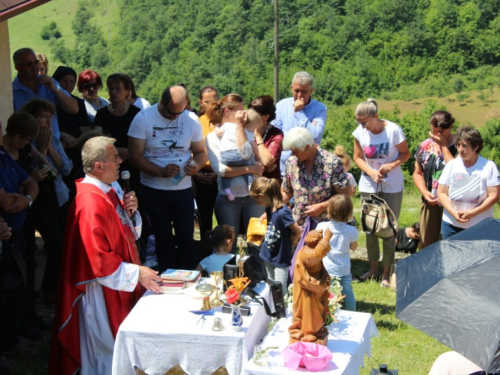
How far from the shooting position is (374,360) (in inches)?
206

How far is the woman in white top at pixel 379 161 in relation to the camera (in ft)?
22.7

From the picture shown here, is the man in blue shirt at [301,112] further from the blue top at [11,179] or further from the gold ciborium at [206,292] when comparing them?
the gold ciborium at [206,292]

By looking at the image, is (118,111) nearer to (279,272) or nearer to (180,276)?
(279,272)

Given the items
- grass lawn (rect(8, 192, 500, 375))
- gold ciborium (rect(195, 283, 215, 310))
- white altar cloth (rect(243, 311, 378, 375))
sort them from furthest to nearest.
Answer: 1. grass lawn (rect(8, 192, 500, 375))
2. gold ciborium (rect(195, 283, 215, 310))
3. white altar cloth (rect(243, 311, 378, 375))

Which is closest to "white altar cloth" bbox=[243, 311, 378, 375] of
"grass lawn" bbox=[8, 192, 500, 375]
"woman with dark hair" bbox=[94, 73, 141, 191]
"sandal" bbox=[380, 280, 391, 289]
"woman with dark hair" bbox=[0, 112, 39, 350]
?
"grass lawn" bbox=[8, 192, 500, 375]

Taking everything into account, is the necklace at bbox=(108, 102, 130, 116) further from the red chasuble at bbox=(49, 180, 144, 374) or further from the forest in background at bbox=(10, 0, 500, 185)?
the forest in background at bbox=(10, 0, 500, 185)

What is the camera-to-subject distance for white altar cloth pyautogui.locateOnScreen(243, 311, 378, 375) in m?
3.68

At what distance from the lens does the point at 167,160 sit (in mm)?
6219

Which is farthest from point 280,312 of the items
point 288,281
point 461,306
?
point 288,281

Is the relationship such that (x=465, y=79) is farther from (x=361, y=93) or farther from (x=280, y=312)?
(x=280, y=312)

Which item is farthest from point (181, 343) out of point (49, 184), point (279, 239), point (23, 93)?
point (23, 93)

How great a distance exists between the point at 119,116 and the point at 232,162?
123 cm

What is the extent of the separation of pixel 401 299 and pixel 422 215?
3.80 metres

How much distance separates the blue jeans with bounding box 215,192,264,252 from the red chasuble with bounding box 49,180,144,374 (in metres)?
1.92
